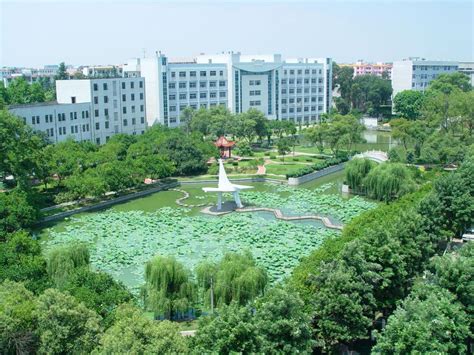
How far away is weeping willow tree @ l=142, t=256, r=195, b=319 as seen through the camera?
14617 millimetres

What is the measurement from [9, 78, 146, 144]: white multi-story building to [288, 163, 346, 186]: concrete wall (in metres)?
15.9

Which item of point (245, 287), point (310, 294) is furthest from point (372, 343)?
point (245, 287)

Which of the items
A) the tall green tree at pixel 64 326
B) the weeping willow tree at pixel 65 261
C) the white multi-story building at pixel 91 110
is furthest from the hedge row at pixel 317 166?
the tall green tree at pixel 64 326

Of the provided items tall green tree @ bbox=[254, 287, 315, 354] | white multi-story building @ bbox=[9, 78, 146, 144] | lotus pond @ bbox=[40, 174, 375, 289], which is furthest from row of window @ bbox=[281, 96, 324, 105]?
tall green tree @ bbox=[254, 287, 315, 354]

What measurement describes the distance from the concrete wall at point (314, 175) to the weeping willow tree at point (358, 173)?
10.8 ft

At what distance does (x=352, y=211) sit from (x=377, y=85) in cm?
4015

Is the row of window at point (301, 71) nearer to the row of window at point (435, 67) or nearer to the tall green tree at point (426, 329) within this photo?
the row of window at point (435, 67)

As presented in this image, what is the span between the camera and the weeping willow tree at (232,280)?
47.1 feet

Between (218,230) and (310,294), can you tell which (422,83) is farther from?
(310,294)

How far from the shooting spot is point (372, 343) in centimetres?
1364

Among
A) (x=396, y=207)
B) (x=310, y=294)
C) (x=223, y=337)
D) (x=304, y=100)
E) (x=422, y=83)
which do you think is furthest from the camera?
(x=422, y=83)

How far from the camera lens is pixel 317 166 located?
116ft

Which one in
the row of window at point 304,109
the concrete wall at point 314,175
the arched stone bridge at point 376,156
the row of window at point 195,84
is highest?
the row of window at point 195,84

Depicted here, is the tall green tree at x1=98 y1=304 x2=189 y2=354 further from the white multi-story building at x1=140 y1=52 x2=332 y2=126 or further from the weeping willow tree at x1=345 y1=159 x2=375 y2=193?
the white multi-story building at x1=140 y1=52 x2=332 y2=126
